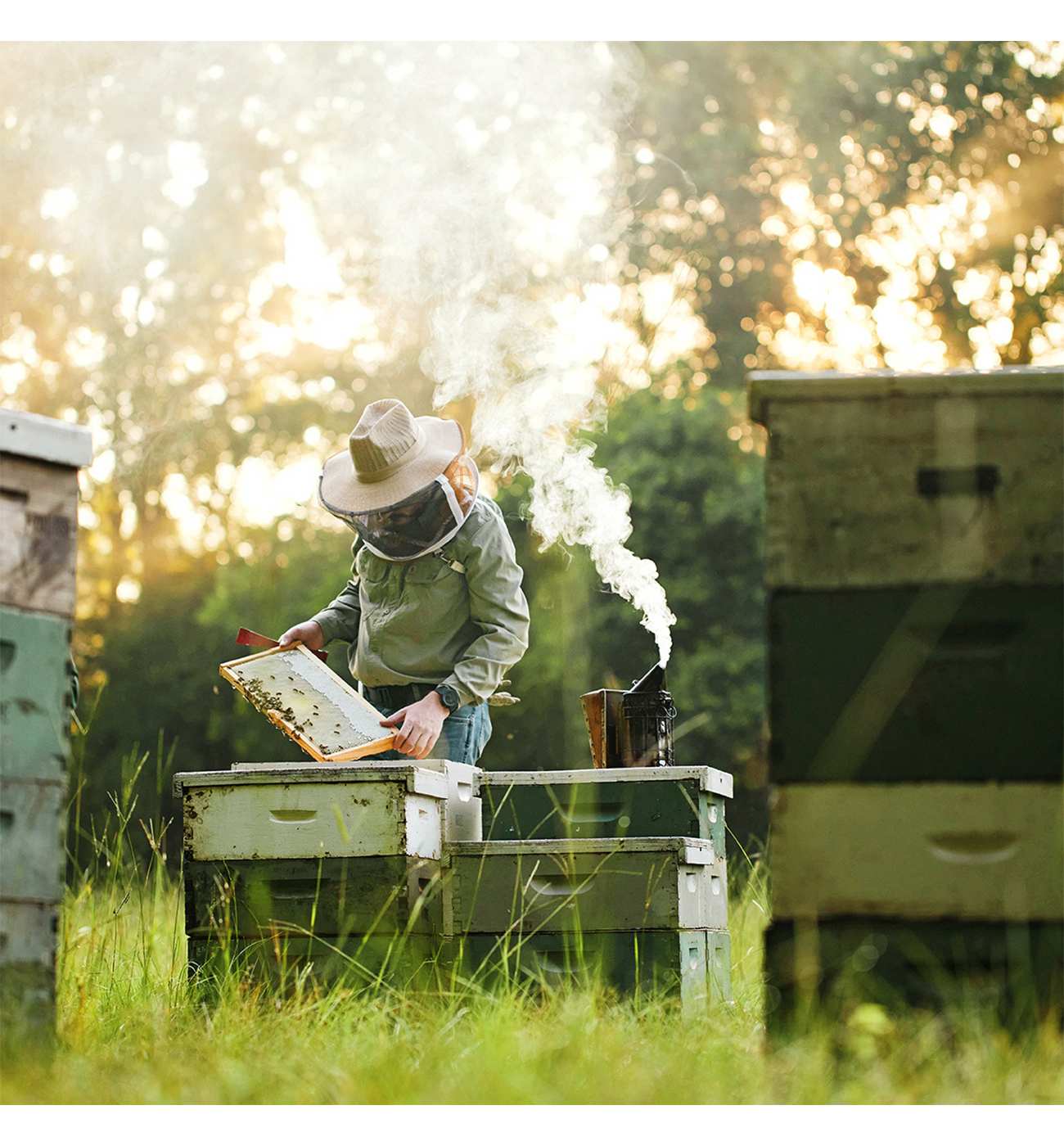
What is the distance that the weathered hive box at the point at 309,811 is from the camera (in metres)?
2.92

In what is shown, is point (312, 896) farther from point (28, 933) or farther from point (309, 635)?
point (309, 635)

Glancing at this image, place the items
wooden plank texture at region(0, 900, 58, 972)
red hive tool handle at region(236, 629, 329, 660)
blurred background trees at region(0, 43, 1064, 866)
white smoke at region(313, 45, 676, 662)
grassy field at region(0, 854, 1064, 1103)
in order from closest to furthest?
grassy field at region(0, 854, 1064, 1103) → wooden plank texture at region(0, 900, 58, 972) → red hive tool handle at region(236, 629, 329, 660) → white smoke at region(313, 45, 676, 662) → blurred background trees at region(0, 43, 1064, 866)

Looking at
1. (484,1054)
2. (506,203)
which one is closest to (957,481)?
(484,1054)

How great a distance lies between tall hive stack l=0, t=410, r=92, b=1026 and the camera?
230 centimetres

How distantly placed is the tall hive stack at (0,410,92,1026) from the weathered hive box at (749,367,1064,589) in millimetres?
1148

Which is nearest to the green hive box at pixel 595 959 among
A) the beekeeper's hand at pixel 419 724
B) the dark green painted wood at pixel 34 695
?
the beekeeper's hand at pixel 419 724

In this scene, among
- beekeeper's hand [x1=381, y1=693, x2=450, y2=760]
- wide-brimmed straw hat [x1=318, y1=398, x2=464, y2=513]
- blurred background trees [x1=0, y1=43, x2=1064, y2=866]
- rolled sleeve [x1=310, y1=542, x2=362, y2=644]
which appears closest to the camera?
beekeeper's hand [x1=381, y1=693, x2=450, y2=760]

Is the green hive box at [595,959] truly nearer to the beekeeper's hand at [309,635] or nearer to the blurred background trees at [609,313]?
the beekeeper's hand at [309,635]

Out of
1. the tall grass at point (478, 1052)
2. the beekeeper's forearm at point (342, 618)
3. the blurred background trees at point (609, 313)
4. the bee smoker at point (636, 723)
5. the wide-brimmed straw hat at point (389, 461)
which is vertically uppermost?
the blurred background trees at point (609, 313)

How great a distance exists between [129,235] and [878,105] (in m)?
4.20

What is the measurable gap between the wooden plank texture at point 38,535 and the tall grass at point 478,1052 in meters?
0.64

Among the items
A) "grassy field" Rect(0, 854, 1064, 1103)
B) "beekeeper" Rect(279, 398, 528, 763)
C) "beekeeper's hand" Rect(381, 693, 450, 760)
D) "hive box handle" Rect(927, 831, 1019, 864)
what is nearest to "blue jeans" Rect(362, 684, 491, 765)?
"beekeeper" Rect(279, 398, 528, 763)

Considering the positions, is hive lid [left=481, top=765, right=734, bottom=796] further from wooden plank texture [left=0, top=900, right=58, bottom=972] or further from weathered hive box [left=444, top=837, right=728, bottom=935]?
wooden plank texture [left=0, top=900, right=58, bottom=972]

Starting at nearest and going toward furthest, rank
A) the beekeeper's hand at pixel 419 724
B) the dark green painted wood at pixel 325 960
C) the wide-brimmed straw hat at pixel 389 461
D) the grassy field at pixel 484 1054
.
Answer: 1. the grassy field at pixel 484 1054
2. the dark green painted wood at pixel 325 960
3. the beekeeper's hand at pixel 419 724
4. the wide-brimmed straw hat at pixel 389 461
